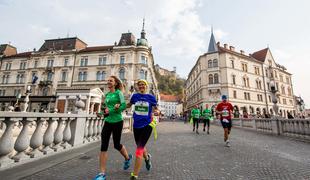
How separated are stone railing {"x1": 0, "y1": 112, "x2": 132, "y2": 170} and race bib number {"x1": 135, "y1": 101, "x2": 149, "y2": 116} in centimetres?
220

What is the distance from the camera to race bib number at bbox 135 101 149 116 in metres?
2.85

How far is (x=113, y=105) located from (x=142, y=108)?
0.56 metres

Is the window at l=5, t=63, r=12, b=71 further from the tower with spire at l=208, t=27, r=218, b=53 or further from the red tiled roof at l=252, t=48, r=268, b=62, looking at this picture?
the red tiled roof at l=252, t=48, r=268, b=62

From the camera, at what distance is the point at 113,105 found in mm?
2949

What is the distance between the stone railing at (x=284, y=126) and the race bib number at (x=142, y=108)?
9.01m

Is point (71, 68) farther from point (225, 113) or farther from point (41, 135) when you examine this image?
point (225, 113)

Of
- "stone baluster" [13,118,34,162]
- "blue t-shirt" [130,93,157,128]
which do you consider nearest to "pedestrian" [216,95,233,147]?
"blue t-shirt" [130,93,157,128]

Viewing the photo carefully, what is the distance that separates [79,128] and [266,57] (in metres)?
51.1

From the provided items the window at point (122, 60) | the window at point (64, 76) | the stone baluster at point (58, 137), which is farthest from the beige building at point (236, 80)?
the stone baluster at point (58, 137)

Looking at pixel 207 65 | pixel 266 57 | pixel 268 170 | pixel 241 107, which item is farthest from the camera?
pixel 266 57

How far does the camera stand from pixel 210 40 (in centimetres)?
3900

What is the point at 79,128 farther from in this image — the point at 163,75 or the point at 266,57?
the point at 163,75

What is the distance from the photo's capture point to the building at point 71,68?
33.1 meters

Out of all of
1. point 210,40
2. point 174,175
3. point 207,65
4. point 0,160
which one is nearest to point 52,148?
point 0,160
